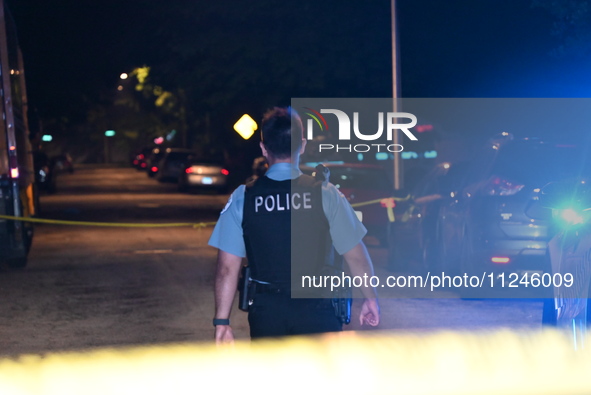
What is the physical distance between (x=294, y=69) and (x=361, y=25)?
212cm

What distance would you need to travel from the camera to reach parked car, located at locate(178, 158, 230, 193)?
3506cm

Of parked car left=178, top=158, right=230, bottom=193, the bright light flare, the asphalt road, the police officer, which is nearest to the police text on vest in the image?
the police officer

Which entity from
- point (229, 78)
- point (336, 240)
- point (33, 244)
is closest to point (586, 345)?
point (336, 240)

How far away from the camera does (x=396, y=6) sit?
61.0 ft

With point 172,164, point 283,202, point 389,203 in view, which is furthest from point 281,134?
point 172,164

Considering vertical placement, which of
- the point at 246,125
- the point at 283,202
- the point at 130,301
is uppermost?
the point at 246,125

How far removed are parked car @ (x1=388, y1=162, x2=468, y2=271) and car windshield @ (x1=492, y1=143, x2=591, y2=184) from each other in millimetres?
1484

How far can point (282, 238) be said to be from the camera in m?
4.25

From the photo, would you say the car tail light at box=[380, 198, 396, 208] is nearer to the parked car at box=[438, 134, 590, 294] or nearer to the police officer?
the parked car at box=[438, 134, 590, 294]

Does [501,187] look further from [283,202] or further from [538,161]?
[283,202]

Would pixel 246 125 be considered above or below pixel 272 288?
above

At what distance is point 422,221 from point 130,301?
157 inches

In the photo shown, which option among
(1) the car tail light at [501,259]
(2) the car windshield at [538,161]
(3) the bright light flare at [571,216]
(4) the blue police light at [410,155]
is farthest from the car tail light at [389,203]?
Result: (4) the blue police light at [410,155]

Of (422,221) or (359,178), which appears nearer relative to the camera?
(422,221)
